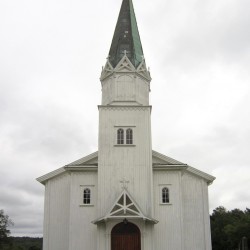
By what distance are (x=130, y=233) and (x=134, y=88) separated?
1053 cm

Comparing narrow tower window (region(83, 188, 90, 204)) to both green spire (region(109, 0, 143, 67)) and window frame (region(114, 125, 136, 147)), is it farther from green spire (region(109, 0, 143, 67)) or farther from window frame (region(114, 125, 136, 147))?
green spire (region(109, 0, 143, 67))

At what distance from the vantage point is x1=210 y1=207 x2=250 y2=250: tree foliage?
57.9 meters

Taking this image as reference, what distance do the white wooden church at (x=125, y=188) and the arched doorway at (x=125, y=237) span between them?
0.07 metres

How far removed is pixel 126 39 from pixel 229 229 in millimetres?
39874

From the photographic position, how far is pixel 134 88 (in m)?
30.3

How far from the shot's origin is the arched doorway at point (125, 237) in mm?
27531

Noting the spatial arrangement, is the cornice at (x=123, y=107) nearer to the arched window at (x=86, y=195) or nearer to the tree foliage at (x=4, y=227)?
the arched window at (x=86, y=195)

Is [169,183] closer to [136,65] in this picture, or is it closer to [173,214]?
[173,214]

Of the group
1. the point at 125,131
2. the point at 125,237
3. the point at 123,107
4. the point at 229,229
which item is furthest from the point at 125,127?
the point at 229,229

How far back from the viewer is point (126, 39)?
105 ft

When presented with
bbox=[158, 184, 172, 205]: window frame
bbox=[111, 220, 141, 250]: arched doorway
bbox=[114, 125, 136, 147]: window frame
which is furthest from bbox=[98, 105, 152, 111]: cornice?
bbox=[111, 220, 141, 250]: arched doorway

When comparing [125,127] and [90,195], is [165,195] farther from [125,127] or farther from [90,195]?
[125,127]

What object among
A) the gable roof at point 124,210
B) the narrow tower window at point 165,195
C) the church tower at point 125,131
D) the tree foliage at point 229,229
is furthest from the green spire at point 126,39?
the tree foliage at point 229,229

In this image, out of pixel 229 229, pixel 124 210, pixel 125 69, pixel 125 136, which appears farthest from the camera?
pixel 229 229
